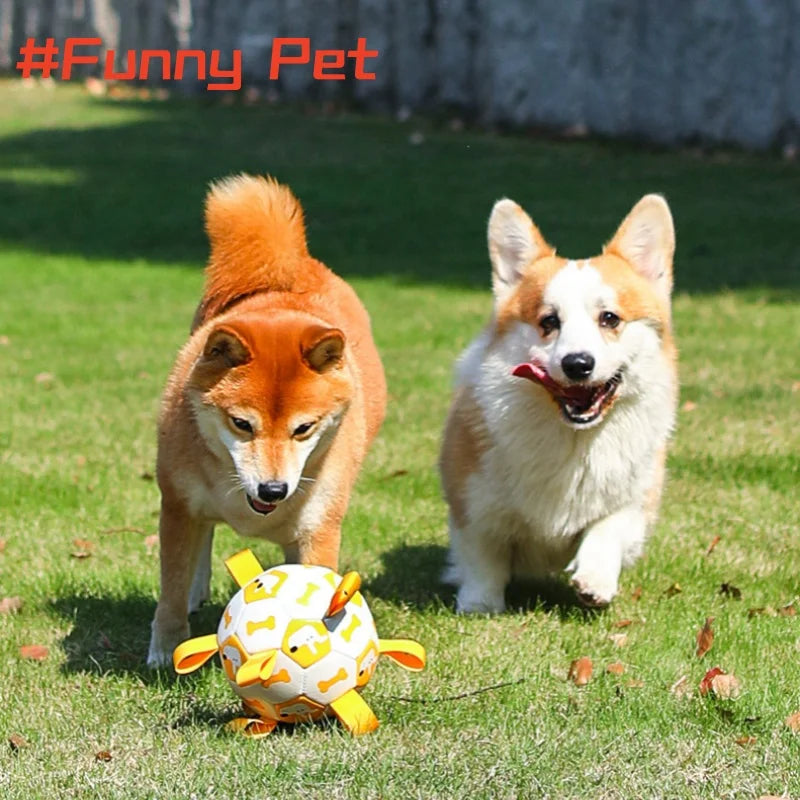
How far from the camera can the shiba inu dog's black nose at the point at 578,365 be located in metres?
4.31

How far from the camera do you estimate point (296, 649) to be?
142 inches

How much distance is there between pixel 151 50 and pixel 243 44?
7.96 feet

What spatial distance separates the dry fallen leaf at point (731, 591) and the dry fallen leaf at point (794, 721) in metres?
1.12

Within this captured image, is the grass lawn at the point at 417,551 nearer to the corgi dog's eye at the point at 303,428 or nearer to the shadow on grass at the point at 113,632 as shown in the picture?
the shadow on grass at the point at 113,632

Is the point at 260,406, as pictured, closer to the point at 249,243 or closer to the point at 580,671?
the point at 249,243

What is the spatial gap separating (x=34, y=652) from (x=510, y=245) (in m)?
2.03

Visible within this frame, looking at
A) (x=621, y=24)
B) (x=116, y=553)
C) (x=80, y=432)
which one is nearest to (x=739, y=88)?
(x=621, y=24)

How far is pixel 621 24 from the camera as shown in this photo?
638 inches

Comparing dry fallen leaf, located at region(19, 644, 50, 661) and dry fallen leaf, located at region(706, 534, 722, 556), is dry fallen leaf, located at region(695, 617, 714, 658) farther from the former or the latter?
dry fallen leaf, located at region(19, 644, 50, 661)

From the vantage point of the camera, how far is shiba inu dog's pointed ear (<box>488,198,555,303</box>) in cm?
481

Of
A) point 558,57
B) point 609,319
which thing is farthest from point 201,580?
point 558,57

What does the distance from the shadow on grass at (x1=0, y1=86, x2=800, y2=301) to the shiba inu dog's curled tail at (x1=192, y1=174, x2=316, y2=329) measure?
6711 millimetres

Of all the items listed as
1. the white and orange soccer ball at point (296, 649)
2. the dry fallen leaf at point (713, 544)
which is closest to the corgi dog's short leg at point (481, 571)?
the dry fallen leaf at point (713, 544)

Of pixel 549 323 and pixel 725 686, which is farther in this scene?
pixel 549 323
